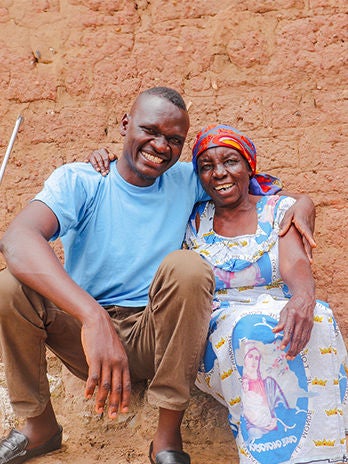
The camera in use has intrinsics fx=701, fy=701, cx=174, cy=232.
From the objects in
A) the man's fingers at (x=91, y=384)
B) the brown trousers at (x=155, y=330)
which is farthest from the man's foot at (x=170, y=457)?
the man's fingers at (x=91, y=384)

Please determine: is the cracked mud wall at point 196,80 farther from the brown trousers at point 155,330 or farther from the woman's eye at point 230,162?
the brown trousers at point 155,330

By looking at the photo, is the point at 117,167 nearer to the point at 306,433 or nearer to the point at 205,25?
the point at 205,25

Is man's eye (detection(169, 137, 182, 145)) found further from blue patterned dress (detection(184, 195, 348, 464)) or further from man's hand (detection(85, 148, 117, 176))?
blue patterned dress (detection(184, 195, 348, 464))

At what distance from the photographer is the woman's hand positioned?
8.23 ft

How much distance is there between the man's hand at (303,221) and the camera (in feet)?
9.18

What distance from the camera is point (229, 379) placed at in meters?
2.66

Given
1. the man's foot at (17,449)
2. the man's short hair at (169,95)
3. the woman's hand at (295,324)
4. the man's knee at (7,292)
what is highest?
the man's short hair at (169,95)

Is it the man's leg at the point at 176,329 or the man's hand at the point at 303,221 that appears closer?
the man's leg at the point at 176,329

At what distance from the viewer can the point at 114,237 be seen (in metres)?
2.94

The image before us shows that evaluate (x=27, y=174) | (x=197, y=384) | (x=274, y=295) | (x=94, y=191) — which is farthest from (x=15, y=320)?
(x=27, y=174)

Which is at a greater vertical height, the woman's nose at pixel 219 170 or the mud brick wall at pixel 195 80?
the mud brick wall at pixel 195 80

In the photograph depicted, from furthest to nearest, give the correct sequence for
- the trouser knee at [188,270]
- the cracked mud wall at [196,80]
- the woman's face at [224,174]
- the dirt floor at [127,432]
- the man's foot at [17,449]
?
the cracked mud wall at [196,80] < the woman's face at [224,174] < the dirt floor at [127,432] < the man's foot at [17,449] < the trouser knee at [188,270]

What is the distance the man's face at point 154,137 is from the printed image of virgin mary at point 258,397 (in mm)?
897

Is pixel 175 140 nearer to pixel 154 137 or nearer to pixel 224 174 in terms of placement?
pixel 154 137
